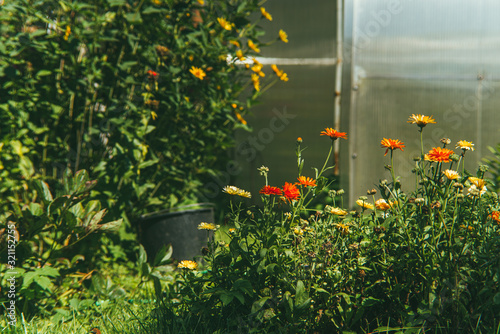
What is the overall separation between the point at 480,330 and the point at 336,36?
3098mm

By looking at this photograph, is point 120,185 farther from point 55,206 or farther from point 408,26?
point 408,26

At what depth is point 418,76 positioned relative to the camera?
3.94m

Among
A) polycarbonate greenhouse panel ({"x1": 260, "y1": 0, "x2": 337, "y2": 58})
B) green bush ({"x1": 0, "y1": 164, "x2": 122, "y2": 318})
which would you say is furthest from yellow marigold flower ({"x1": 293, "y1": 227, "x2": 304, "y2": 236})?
polycarbonate greenhouse panel ({"x1": 260, "y1": 0, "x2": 337, "y2": 58})

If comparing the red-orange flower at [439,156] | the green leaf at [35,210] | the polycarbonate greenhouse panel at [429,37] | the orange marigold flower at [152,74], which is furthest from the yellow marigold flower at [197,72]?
the red-orange flower at [439,156]

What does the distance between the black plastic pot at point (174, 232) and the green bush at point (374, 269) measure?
1.55m

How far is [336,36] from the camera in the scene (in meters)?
4.25

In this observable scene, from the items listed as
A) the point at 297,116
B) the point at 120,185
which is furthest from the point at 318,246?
the point at 297,116

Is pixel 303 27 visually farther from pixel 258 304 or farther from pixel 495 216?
pixel 258 304

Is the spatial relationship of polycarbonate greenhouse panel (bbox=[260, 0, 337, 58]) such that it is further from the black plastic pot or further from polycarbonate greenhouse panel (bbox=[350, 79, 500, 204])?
the black plastic pot

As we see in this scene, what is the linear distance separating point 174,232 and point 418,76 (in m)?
2.28

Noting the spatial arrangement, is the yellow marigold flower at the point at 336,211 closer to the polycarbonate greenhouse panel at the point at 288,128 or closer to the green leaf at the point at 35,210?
the green leaf at the point at 35,210

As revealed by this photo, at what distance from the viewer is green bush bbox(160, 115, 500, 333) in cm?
171

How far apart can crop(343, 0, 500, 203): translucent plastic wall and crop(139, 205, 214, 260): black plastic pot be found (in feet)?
4.73

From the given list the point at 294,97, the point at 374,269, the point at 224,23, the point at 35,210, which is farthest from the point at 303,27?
the point at 374,269
